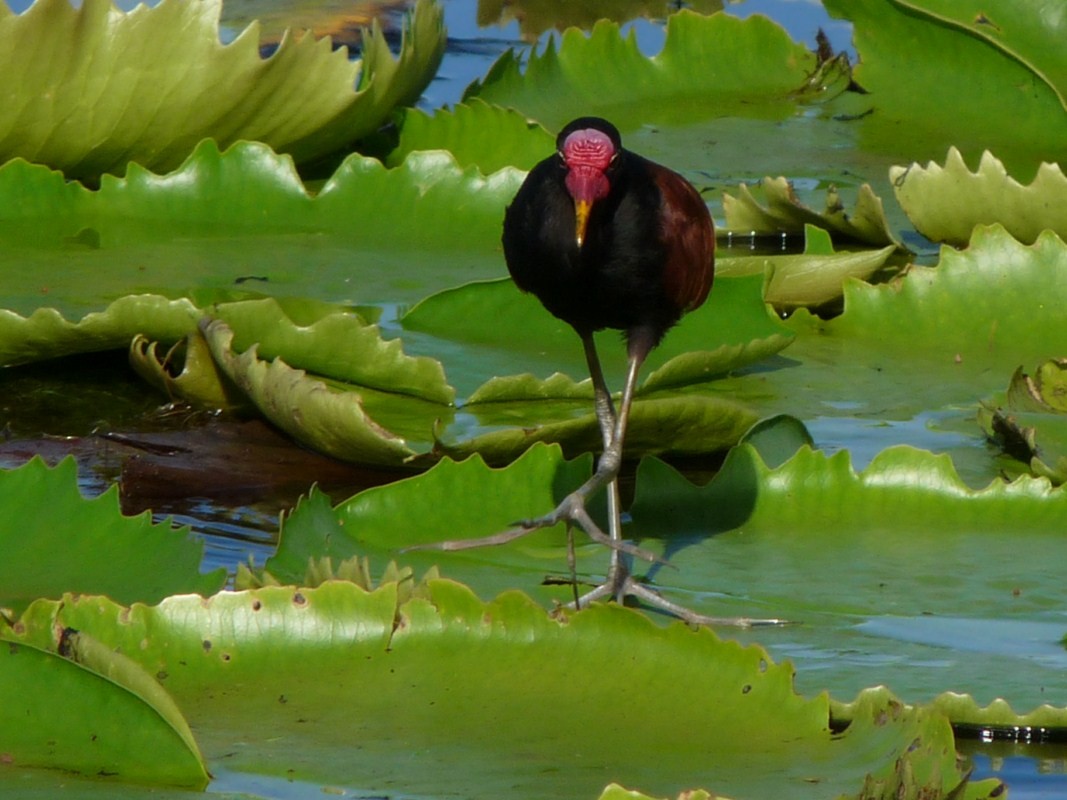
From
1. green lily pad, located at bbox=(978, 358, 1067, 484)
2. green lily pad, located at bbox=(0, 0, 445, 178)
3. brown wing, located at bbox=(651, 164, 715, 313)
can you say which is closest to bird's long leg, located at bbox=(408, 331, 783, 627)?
brown wing, located at bbox=(651, 164, 715, 313)

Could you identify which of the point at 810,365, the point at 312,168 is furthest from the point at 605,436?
the point at 312,168

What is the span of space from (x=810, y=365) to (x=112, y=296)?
3.44 ft

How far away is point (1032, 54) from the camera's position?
325cm

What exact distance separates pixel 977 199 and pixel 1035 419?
0.64 meters

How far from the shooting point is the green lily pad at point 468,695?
142 centimetres

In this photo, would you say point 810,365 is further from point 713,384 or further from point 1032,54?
point 1032,54

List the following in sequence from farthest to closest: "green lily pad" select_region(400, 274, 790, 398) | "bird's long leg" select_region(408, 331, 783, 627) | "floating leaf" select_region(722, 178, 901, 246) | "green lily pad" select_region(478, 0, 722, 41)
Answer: "green lily pad" select_region(478, 0, 722, 41)
"floating leaf" select_region(722, 178, 901, 246)
"green lily pad" select_region(400, 274, 790, 398)
"bird's long leg" select_region(408, 331, 783, 627)

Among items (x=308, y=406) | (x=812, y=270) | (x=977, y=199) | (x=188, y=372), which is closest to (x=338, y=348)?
(x=308, y=406)

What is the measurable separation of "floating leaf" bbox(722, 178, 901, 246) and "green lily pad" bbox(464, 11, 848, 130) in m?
0.49

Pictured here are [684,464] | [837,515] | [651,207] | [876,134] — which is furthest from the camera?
[876,134]

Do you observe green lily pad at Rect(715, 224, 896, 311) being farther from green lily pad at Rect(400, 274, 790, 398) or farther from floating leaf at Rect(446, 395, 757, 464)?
floating leaf at Rect(446, 395, 757, 464)

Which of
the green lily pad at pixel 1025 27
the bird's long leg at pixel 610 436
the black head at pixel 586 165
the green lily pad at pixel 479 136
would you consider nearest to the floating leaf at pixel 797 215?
the green lily pad at pixel 479 136

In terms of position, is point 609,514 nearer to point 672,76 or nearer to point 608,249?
point 608,249

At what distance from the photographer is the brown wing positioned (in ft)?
7.20
